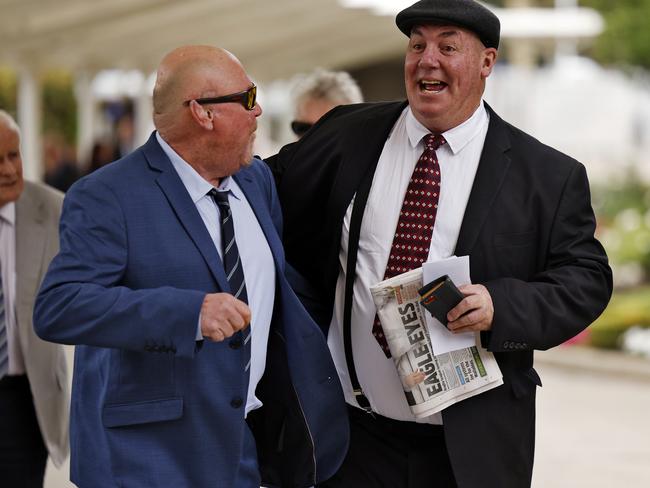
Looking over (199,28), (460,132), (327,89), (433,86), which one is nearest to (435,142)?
(460,132)

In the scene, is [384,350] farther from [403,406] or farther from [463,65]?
[463,65]

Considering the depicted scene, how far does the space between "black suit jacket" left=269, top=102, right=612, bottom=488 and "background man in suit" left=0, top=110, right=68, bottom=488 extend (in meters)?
1.31

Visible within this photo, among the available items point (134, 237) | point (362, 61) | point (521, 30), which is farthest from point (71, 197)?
point (362, 61)

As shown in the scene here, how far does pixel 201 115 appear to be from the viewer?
127 inches

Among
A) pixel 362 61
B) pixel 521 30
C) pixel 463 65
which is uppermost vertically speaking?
pixel 463 65

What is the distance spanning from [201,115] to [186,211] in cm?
26

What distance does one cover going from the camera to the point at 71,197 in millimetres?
3094

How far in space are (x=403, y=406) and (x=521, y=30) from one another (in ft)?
59.3

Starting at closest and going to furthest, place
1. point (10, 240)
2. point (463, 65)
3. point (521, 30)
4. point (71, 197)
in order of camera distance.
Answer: point (71, 197) → point (463, 65) → point (10, 240) → point (521, 30)

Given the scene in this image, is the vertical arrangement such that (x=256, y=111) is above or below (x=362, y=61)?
above

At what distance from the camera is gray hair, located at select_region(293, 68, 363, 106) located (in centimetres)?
559

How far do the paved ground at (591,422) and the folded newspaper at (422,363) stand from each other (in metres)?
3.92

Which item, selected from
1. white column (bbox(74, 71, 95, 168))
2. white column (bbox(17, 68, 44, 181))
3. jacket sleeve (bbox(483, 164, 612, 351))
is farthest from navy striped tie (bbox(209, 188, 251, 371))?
white column (bbox(74, 71, 95, 168))

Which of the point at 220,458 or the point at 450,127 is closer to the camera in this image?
the point at 220,458
